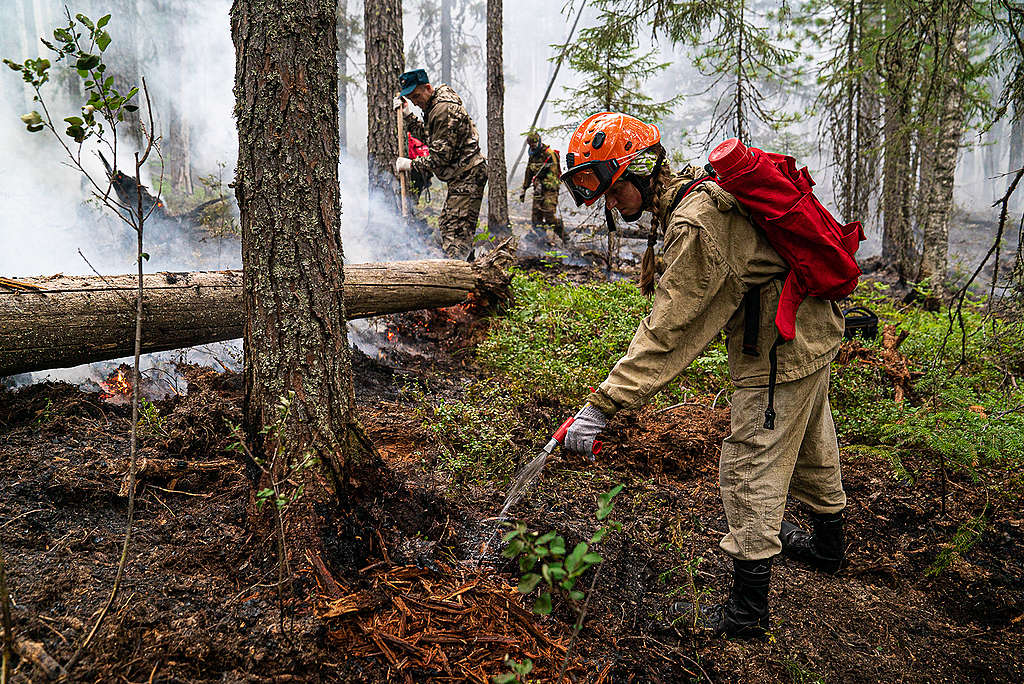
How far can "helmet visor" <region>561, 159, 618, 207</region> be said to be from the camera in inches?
112

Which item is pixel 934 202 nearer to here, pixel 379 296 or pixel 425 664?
pixel 379 296

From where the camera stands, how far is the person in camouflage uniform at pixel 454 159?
25.5ft

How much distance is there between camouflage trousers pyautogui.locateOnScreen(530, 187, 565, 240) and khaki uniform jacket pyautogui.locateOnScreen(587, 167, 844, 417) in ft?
31.1

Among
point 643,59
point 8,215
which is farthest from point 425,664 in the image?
point 8,215

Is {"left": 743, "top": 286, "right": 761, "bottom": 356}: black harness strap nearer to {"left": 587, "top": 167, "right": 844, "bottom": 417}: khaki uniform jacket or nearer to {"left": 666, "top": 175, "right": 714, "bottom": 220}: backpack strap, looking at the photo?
{"left": 587, "top": 167, "right": 844, "bottom": 417}: khaki uniform jacket

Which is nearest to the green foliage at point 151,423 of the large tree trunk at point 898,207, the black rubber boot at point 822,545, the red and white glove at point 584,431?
the red and white glove at point 584,431

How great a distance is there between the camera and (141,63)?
19.1 meters

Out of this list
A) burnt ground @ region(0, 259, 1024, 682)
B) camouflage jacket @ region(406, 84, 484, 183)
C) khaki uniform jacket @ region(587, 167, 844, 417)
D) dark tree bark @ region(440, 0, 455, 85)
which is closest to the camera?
burnt ground @ region(0, 259, 1024, 682)

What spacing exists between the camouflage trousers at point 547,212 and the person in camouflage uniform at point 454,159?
382cm

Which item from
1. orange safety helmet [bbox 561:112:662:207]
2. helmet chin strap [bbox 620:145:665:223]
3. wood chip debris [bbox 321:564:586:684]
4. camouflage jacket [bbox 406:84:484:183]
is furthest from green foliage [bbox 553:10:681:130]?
wood chip debris [bbox 321:564:586:684]

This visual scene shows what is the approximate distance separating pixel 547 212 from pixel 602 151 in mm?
9190

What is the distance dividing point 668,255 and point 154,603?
246cm

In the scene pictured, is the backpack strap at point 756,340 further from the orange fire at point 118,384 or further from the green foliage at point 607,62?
the green foliage at point 607,62

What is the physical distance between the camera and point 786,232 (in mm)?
2469
